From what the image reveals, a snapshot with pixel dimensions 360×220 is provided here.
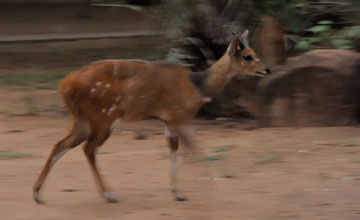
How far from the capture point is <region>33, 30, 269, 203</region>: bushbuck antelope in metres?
6.56

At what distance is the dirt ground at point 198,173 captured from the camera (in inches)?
249

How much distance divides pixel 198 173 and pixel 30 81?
20.6 ft

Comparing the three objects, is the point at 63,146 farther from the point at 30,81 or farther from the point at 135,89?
the point at 30,81

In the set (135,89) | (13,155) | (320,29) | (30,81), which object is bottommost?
(30,81)

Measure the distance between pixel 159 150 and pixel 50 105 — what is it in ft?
11.3

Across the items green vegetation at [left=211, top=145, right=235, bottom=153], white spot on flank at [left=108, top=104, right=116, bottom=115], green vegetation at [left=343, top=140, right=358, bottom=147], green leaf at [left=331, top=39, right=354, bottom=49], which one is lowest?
green vegetation at [left=211, top=145, right=235, bottom=153]

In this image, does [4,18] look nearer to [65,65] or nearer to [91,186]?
[65,65]

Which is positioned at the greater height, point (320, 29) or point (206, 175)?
point (320, 29)

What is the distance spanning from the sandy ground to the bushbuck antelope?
30cm

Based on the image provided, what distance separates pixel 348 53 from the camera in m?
9.77

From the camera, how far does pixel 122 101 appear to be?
6680 mm

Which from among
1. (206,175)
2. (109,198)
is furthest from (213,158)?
(109,198)

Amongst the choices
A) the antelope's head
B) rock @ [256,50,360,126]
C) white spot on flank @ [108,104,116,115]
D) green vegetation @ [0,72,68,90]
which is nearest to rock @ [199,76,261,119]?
rock @ [256,50,360,126]

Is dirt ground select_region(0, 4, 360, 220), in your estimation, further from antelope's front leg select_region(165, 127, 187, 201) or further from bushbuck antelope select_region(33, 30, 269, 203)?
bushbuck antelope select_region(33, 30, 269, 203)
